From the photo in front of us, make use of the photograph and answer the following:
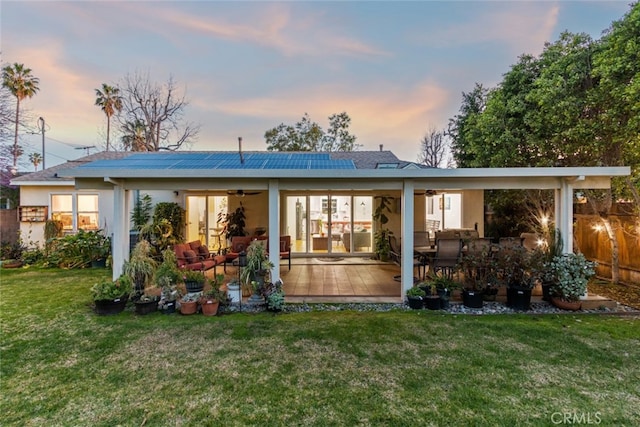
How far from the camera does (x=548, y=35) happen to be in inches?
345

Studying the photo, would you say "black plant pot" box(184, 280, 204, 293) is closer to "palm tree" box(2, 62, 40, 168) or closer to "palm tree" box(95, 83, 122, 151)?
"palm tree" box(2, 62, 40, 168)

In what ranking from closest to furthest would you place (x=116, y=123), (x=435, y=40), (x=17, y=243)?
(x=435, y=40)
(x=17, y=243)
(x=116, y=123)

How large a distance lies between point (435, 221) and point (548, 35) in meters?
6.33

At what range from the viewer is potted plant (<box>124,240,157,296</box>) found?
5867 millimetres

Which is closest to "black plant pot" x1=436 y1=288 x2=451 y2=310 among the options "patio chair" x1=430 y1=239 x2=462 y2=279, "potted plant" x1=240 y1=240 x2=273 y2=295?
"patio chair" x1=430 y1=239 x2=462 y2=279

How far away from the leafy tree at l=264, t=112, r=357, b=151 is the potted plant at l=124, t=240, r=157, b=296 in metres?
16.7

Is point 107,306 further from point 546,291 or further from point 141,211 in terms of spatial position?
point 546,291

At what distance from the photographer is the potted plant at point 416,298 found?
5605 mm

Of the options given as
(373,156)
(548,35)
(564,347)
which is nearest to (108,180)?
(564,347)

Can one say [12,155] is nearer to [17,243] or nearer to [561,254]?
[17,243]

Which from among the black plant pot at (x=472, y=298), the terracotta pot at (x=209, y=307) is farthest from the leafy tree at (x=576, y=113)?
the terracotta pot at (x=209, y=307)

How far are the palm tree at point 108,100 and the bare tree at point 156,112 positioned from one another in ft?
4.91

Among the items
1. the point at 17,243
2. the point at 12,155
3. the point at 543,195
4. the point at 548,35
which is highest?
the point at 548,35

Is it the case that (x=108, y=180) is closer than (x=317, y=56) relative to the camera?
Yes
